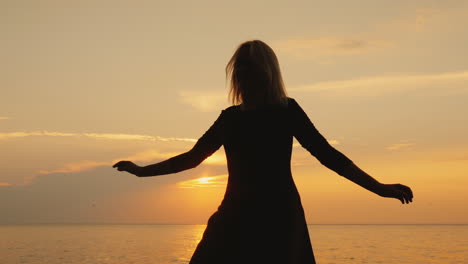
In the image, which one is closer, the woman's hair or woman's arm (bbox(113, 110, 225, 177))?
the woman's hair

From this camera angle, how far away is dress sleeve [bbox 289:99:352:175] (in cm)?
337

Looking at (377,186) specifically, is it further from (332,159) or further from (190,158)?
(190,158)

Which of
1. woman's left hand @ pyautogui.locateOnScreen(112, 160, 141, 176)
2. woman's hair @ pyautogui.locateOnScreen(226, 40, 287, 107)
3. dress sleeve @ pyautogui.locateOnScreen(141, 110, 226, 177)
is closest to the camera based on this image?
woman's hair @ pyautogui.locateOnScreen(226, 40, 287, 107)

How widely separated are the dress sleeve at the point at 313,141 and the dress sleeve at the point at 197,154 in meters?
0.46

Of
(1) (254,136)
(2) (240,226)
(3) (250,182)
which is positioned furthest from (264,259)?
(1) (254,136)

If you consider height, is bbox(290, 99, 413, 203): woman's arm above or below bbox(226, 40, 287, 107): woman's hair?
below

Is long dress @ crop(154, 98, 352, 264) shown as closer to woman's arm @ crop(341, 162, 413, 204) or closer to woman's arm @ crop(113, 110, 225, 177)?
woman's arm @ crop(341, 162, 413, 204)

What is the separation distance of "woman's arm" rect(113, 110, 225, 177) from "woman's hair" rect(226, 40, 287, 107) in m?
0.27

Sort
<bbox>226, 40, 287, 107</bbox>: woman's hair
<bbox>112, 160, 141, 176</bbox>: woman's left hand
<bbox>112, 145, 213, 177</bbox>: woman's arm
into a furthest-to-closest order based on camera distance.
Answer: <bbox>112, 160, 141, 176</bbox>: woman's left hand
<bbox>112, 145, 213, 177</bbox>: woman's arm
<bbox>226, 40, 287, 107</bbox>: woman's hair

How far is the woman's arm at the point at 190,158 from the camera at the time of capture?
360cm

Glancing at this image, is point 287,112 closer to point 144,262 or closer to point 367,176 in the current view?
point 367,176

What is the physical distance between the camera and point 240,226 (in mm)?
3289

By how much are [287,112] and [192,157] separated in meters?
0.74

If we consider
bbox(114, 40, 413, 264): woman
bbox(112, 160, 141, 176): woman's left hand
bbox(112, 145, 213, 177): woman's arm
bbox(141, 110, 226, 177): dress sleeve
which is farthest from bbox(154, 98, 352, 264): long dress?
bbox(112, 160, 141, 176): woman's left hand
